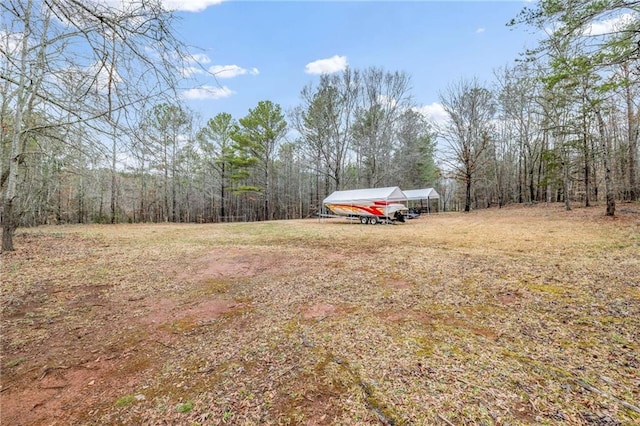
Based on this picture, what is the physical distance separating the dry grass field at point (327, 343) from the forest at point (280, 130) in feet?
5.36

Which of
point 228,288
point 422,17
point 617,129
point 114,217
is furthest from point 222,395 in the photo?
point 617,129

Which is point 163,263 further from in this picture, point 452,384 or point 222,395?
point 452,384

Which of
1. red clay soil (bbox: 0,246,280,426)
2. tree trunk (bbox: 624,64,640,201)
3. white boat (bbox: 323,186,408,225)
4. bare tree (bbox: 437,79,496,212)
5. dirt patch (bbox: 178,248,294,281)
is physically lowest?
red clay soil (bbox: 0,246,280,426)

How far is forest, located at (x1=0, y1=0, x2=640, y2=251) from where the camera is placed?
1771 mm

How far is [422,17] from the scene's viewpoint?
690 cm

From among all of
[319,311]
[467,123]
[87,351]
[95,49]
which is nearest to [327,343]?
[319,311]

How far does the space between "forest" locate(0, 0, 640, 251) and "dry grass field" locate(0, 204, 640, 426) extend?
5.36 ft

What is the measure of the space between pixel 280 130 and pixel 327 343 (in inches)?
826

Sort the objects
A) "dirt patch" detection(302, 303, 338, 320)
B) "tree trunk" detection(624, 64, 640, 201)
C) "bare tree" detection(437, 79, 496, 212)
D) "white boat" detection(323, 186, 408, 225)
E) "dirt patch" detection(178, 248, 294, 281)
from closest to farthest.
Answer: "dirt patch" detection(302, 303, 338, 320) < "dirt patch" detection(178, 248, 294, 281) < "tree trunk" detection(624, 64, 640, 201) < "white boat" detection(323, 186, 408, 225) < "bare tree" detection(437, 79, 496, 212)

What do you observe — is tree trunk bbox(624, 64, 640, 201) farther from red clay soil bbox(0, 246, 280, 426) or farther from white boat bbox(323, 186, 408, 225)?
red clay soil bbox(0, 246, 280, 426)

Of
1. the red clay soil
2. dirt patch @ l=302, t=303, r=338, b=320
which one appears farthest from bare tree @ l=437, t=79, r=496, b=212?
the red clay soil

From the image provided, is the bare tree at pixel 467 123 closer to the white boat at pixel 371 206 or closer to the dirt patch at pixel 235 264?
the white boat at pixel 371 206

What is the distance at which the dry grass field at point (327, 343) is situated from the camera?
1.65 m

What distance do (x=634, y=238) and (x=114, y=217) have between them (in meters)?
23.7
